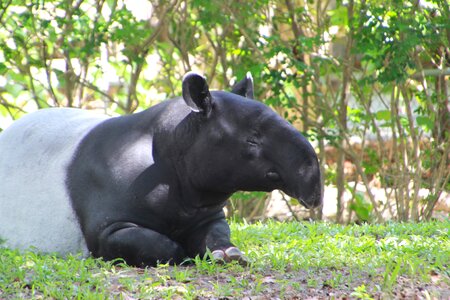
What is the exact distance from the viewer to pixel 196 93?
4.91 m

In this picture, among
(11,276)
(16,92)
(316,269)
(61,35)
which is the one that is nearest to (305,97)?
(61,35)

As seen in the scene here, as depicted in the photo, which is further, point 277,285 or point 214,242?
point 214,242

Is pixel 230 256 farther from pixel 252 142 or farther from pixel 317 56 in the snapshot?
pixel 317 56

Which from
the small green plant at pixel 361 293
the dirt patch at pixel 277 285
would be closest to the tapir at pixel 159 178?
the dirt patch at pixel 277 285

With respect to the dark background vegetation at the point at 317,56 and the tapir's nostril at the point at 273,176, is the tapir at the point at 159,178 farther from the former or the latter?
the dark background vegetation at the point at 317,56

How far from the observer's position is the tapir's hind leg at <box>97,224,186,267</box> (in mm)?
4883

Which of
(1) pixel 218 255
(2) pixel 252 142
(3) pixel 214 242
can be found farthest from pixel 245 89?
(1) pixel 218 255

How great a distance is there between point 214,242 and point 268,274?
51cm

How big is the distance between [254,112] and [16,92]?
698cm

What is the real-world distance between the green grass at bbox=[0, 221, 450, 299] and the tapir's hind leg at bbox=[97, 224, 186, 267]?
10 centimetres

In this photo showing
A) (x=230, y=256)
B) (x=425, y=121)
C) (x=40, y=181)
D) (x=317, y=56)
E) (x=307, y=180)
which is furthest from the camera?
(x=425, y=121)

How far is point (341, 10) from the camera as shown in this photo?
9609 mm

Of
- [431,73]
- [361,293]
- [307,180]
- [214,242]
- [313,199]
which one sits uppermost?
[431,73]

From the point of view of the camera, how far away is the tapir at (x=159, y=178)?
15.7ft
